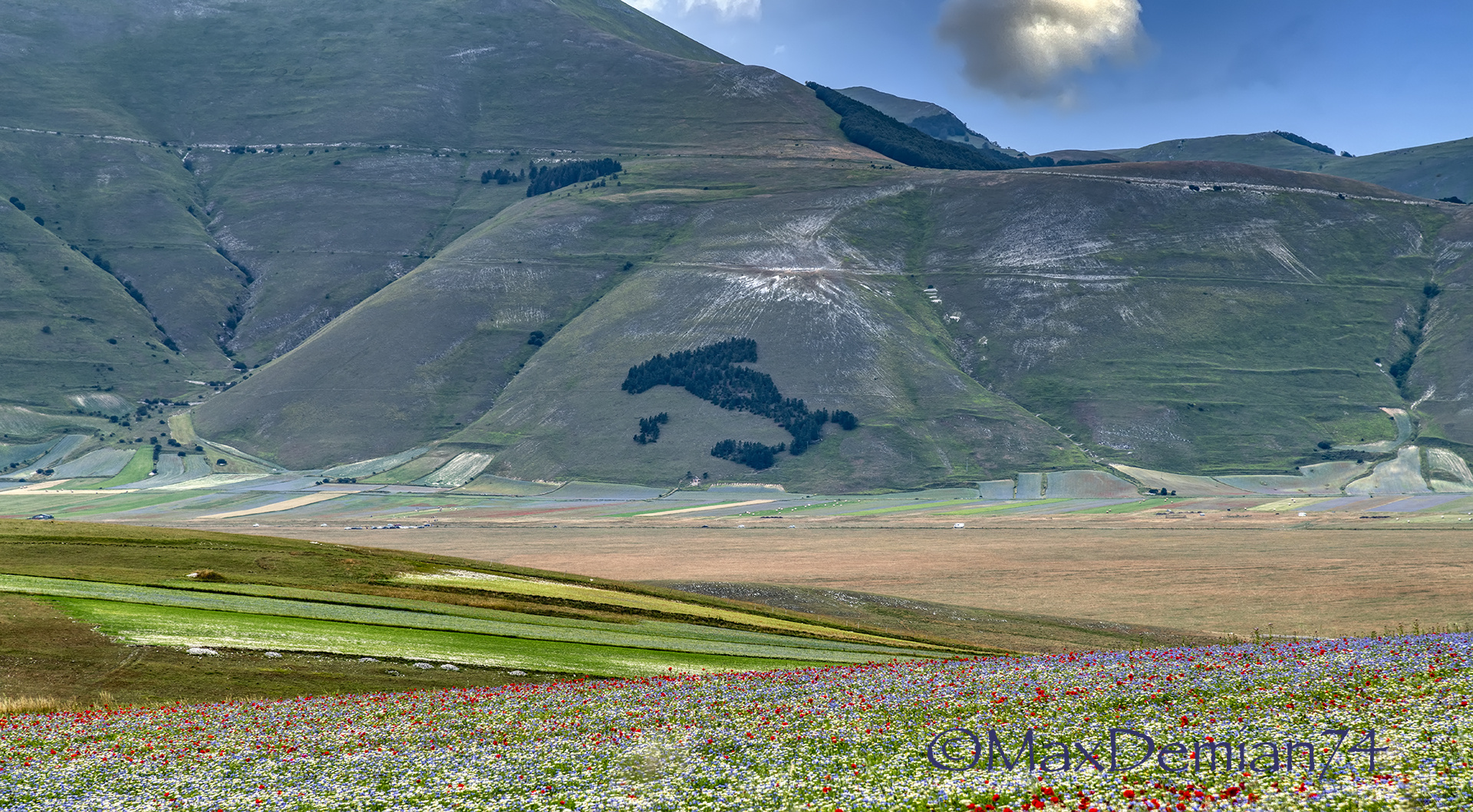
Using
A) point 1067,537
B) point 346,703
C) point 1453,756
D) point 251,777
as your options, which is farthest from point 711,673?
point 1067,537

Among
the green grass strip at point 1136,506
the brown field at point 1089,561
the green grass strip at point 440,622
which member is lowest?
the brown field at point 1089,561

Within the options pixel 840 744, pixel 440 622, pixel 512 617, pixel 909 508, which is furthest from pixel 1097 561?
pixel 840 744

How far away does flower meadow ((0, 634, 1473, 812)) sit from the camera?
21859mm

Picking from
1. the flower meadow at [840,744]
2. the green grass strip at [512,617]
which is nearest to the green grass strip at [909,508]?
the green grass strip at [512,617]

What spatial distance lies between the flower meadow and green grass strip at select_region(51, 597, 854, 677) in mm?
7941

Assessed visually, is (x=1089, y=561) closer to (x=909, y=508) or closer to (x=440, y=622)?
(x=440, y=622)

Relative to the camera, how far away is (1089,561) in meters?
102

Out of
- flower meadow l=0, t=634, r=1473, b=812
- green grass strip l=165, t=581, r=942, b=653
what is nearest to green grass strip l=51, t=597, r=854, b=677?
green grass strip l=165, t=581, r=942, b=653

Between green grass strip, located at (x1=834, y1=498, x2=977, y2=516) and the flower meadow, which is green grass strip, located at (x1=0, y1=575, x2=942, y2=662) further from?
green grass strip, located at (x1=834, y1=498, x2=977, y2=516)

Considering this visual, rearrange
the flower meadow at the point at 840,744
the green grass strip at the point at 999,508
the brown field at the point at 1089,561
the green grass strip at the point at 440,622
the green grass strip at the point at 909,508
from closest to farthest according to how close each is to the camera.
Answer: the flower meadow at the point at 840,744 → the green grass strip at the point at 440,622 → the brown field at the point at 1089,561 → the green grass strip at the point at 999,508 → the green grass strip at the point at 909,508

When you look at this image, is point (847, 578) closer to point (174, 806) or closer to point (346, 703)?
point (346, 703)

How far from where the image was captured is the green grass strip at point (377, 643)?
4391 centimetres

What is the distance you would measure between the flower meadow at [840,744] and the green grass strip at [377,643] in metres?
7.94

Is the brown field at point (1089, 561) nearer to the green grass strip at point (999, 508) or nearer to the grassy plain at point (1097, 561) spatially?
the grassy plain at point (1097, 561)
